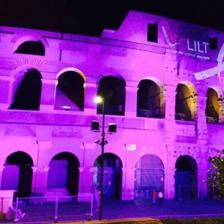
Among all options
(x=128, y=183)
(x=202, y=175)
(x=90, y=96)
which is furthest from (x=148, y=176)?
(x=90, y=96)

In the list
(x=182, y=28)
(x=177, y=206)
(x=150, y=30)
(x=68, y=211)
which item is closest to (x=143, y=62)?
(x=150, y=30)

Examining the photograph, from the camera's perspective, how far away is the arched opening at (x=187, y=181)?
25.0m

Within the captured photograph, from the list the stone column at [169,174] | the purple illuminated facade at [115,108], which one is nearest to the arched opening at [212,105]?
the purple illuminated facade at [115,108]

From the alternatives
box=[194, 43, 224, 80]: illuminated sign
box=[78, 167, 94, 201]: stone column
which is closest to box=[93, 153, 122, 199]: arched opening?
box=[78, 167, 94, 201]: stone column

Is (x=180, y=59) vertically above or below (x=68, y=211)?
above

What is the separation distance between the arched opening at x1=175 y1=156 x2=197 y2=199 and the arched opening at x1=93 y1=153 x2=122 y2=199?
5045 mm

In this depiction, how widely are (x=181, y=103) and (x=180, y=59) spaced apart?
4005mm

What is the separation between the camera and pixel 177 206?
2084 centimetres

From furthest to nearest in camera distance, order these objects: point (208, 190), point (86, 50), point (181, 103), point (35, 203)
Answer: point (181, 103) < point (208, 190) < point (86, 50) < point (35, 203)

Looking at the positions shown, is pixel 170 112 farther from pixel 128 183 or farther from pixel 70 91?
pixel 70 91

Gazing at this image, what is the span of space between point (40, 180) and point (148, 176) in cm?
837

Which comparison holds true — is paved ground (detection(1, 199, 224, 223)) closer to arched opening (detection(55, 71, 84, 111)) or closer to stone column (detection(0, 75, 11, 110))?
stone column (detection(0, 75, 11, 110))

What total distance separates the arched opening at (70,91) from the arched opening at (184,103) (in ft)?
27.9

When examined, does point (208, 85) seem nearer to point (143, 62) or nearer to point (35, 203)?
point (143, 62)
